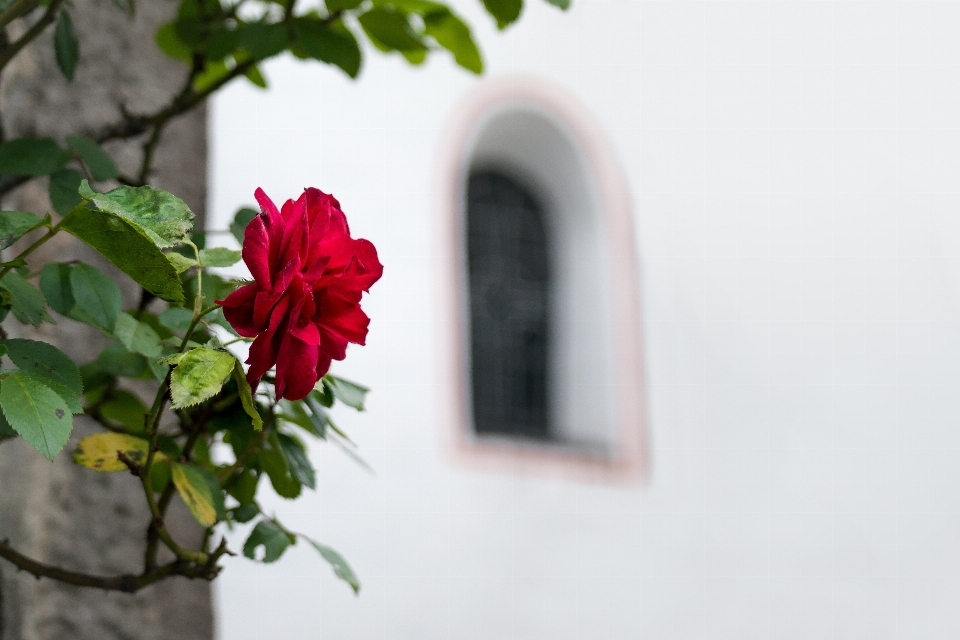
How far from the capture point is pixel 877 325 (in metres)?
3.53

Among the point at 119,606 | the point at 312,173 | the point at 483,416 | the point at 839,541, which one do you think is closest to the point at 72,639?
the point at 119,606

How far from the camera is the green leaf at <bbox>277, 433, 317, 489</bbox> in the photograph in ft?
2.37

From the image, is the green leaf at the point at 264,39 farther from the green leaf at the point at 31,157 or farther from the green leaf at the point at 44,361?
the green leaf at the point at 44,361

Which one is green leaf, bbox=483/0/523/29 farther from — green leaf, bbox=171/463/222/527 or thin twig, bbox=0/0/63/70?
green leaf, bbox=171/463/222/527

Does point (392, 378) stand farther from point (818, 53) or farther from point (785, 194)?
point (818, 53)

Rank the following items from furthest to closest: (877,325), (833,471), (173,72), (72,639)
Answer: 1. (877,325)
2. (833,471)
3. (173,72)
4. (72,639)

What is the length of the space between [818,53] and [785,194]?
0.61 meters

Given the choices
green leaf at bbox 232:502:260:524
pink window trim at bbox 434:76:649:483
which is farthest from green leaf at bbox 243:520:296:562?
pink window trim at bbox 434:76:649:483

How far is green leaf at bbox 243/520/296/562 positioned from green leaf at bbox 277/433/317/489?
0.22 ft

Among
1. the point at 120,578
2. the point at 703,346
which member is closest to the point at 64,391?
the point at 120,578

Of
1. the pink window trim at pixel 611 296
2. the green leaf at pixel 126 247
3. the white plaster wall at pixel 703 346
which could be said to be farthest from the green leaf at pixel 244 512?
the pink window trim at pixel 611 296

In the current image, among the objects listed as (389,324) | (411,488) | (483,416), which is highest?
(389,324)

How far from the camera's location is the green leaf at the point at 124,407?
2.69 feet

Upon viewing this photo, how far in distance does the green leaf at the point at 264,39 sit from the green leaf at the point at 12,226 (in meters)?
0.33
